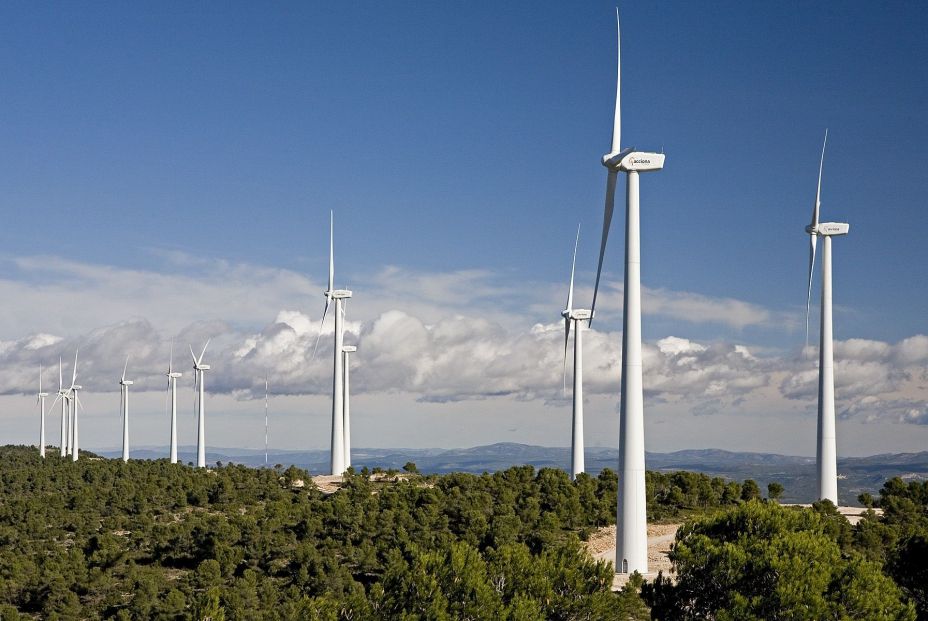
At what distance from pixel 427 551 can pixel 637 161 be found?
86.6 ft

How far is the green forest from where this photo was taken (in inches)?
1618

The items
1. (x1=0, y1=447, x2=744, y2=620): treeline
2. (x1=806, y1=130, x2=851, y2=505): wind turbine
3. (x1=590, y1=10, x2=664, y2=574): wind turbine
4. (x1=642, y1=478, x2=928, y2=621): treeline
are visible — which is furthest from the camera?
(x1=806, y1=130, x2=851, y2=505): wind turbine

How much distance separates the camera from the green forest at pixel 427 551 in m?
41.1

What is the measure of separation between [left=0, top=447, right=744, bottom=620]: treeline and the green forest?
133mm

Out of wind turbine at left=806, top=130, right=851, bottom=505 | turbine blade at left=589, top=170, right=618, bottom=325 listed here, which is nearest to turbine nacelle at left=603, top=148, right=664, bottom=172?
turbine blade at left=589, top=170, right=618, bottom=325

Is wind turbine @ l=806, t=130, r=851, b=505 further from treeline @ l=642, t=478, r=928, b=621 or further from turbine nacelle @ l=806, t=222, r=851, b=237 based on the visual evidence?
treeline @ l=642, t=478, r=928, b=621

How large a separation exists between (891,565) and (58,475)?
11562cm

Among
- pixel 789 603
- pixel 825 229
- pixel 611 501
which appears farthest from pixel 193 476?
pixel 789 603

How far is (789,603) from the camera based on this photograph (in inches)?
1495

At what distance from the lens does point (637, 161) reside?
5188 centimetres

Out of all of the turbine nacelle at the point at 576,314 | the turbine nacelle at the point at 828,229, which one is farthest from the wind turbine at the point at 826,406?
the turbine nacelle at the point at 576,314

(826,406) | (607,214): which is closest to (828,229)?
(826,406)

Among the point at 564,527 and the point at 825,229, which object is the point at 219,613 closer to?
the point at 564,527

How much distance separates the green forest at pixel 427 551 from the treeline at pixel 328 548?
0.13 m
